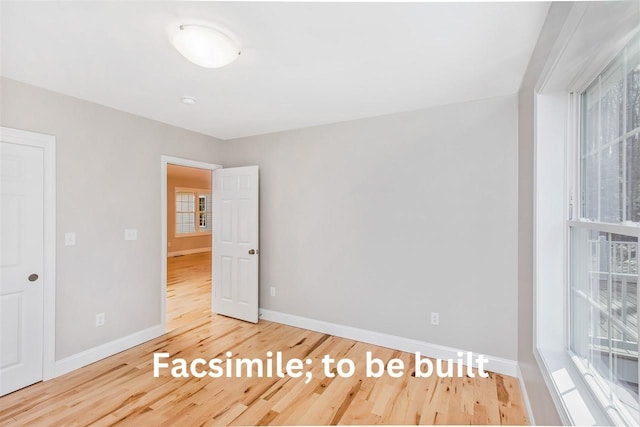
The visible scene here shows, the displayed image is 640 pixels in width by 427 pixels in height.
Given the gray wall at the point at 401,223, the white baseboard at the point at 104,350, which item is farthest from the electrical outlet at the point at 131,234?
the gray wall at the point at 401,223

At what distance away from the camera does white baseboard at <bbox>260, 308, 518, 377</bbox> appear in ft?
8.29

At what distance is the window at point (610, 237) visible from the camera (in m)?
1.04

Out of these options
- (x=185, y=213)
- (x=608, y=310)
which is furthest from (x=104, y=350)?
(x=185, y=213)

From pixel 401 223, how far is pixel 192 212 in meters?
8.21

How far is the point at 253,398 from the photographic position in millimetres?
2207

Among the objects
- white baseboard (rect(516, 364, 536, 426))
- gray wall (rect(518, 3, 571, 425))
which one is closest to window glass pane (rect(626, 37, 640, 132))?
gray wall (rect(518, 3, 571, 425))

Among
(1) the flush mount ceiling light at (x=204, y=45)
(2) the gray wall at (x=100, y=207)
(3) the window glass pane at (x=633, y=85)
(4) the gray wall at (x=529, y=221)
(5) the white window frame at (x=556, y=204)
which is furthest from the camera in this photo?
(2) the gray wall at (x=100, y=207)

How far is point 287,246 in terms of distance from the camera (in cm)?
364

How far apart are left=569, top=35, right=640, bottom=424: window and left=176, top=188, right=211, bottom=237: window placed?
30.5 feet

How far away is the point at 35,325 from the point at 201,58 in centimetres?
253

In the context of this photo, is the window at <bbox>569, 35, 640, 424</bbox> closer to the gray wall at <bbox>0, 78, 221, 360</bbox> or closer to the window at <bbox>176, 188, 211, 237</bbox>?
the gray wall at <bbox>0, 78, 221, 360</bbox>

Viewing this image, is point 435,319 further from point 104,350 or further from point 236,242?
point 104,350

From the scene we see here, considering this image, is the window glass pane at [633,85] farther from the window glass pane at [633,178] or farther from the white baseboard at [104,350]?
the white baseboard at [104,350]

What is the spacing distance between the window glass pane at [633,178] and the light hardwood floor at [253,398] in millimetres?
1668
